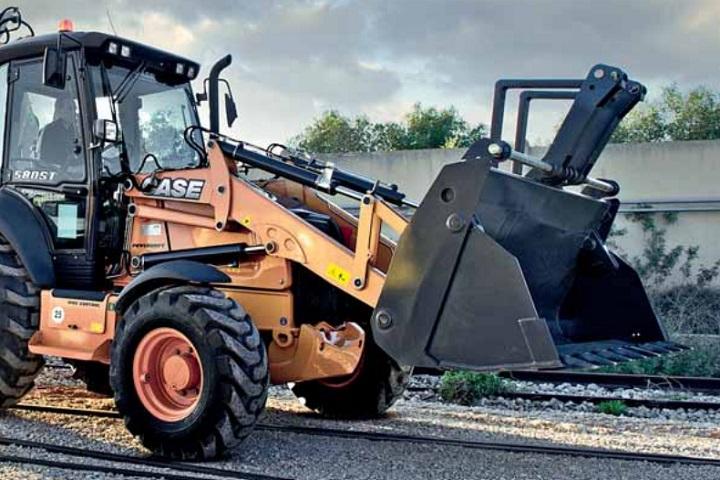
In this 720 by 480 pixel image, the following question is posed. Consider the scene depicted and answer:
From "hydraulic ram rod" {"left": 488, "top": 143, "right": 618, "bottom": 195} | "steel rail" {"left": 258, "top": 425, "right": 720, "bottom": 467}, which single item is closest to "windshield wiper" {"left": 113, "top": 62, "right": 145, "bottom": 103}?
"steel rail" {"left": 258, "top": 425, "right": 720, "bottom": 467}

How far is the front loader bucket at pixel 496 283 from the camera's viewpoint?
604 cm

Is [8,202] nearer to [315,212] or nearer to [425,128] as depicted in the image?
[315,212]

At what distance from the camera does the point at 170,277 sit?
6.94 metres

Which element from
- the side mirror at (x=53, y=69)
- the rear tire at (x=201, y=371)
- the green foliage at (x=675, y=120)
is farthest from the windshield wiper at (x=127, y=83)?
the green foliage at (x=675, y=120)

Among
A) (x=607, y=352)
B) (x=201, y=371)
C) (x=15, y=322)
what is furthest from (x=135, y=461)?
(x=607, y=352)

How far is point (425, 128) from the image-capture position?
120 ft

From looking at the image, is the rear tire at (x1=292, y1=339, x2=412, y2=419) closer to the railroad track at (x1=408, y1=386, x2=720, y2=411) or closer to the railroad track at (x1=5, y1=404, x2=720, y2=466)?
the railroad track at (x1=5, y1=404, x2=720, y2=466)

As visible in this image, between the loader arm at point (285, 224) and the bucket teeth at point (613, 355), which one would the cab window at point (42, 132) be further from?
the bucket teeth at point (613, 355)

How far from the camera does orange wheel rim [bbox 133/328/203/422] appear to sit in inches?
271

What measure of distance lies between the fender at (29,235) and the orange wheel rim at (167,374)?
1482mm

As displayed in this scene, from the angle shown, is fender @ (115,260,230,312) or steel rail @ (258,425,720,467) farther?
steel rail @ (258,425,720,467)

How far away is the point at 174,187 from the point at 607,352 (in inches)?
136

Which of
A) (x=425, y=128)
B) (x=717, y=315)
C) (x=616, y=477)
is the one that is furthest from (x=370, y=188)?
(x=425, y=128)

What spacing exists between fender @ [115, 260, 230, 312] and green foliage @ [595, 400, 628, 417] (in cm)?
529
